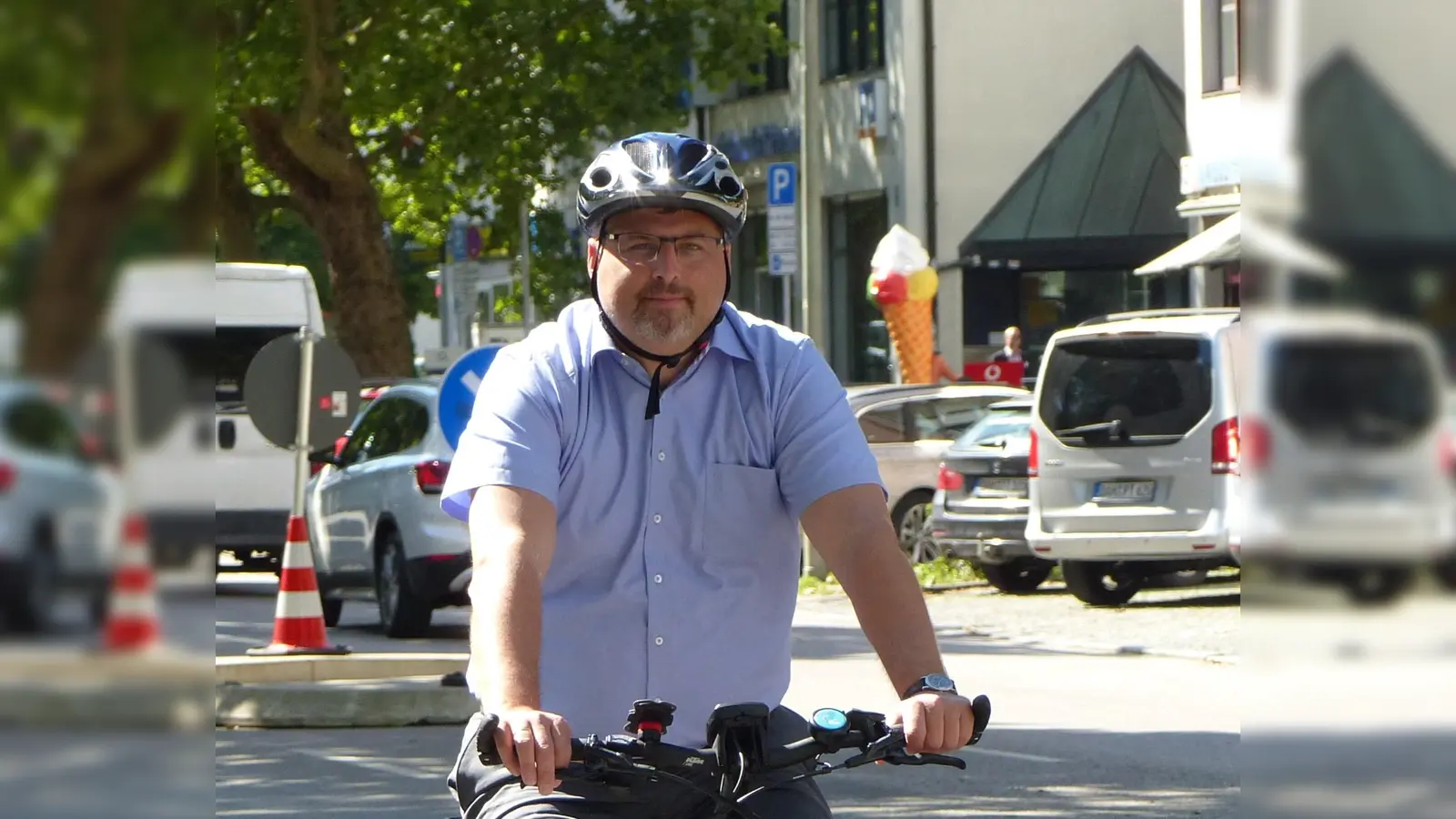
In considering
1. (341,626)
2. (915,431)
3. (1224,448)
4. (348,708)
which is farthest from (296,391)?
(915,431)

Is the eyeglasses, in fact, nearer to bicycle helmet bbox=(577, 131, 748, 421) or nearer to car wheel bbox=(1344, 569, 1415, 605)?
bicycle helmet bbox=(577, 131, 748, 421)

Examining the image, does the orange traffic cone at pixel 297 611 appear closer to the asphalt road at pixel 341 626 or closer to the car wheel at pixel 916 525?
the asphalt road at pixel 341 626

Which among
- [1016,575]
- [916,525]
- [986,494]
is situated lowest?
[1016,575]

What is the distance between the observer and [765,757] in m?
2.93

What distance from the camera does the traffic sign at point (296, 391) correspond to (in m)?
13.1

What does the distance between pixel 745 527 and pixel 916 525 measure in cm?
1655

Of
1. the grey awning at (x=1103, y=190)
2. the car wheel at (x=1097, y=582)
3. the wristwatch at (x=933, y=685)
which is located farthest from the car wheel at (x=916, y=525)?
the wristwatch at (x=933, y=685)

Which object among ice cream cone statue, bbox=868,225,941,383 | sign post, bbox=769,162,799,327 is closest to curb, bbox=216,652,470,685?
sign post, bbox=769,162,799,327

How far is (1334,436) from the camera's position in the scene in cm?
217

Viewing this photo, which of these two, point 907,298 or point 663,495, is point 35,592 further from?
point 907,298

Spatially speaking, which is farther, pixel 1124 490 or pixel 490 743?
pixel 1124 490

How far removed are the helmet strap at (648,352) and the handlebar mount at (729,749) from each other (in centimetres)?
61

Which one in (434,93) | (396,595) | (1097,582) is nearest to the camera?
(396,595)

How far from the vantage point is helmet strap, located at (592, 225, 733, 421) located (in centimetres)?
341
